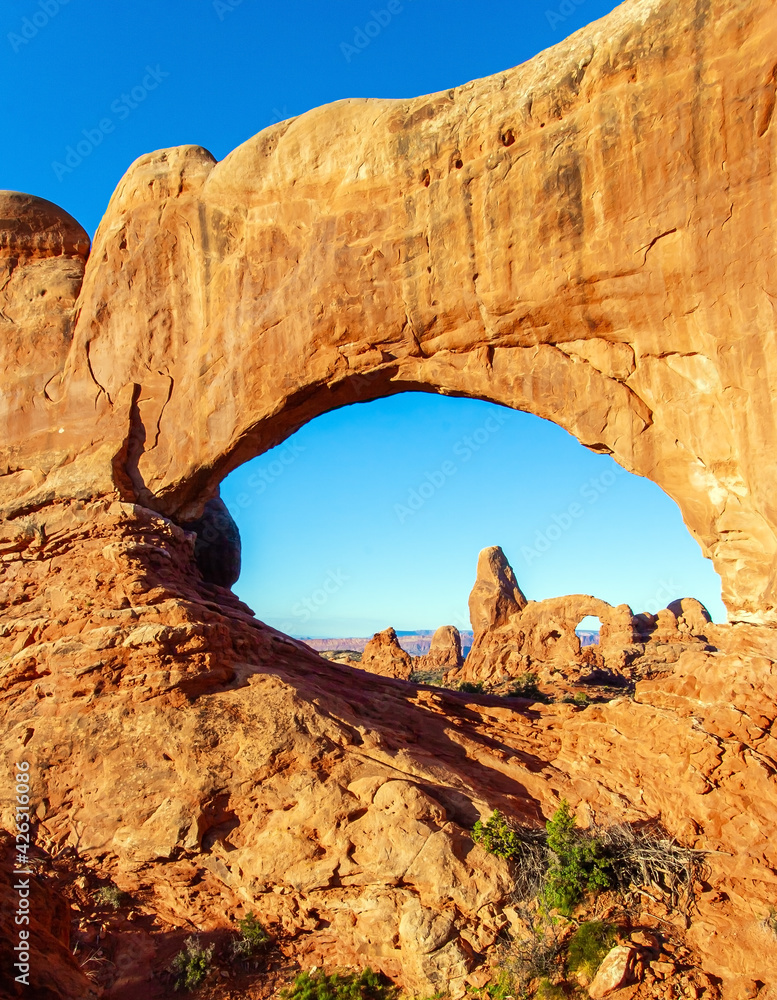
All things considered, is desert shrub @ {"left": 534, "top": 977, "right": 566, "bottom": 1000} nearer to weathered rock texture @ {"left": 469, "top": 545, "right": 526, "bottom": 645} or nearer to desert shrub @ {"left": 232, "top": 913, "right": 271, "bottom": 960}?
desert shrub @ {"left": 232, "top": 913, "right": 271, "bottom": 960}

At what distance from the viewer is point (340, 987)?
24.3 ft

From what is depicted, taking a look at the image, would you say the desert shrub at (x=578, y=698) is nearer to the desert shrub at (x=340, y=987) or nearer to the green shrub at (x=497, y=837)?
the green shrub at (x=497, y=837)

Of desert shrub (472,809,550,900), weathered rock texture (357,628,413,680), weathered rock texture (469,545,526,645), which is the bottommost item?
desert shrub (472,809,550,900)

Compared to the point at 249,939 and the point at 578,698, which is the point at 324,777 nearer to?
the point at 249,939

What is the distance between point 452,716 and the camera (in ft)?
39.6

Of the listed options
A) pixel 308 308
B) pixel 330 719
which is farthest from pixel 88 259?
pixel 330 719

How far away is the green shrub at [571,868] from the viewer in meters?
7.91

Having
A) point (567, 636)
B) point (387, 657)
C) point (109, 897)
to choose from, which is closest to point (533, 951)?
point (109, 897)

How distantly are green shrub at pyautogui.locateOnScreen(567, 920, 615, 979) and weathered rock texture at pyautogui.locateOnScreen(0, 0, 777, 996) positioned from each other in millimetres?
894

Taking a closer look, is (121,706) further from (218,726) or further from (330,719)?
(330,719)

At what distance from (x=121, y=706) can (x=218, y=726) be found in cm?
131

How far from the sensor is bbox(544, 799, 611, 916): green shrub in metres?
7.91

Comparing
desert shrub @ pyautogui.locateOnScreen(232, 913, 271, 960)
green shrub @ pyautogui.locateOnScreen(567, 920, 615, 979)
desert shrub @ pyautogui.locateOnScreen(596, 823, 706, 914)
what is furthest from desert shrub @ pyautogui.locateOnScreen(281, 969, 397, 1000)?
desert shrub @ pyautogui.locateOnScreen(596, 823, 706, 914)

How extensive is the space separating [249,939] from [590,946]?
3.59 m
